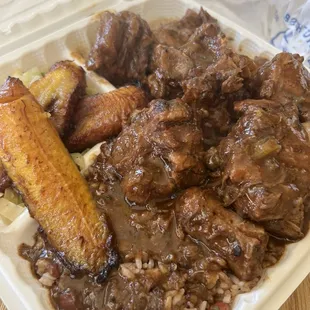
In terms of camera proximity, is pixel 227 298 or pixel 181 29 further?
pixel 181 29

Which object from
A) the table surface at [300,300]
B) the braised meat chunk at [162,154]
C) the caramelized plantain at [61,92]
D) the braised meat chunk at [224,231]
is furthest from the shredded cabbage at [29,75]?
the table surface at [300,300]

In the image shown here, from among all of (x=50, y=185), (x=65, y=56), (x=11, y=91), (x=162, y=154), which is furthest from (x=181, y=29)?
(x=50, y=185)

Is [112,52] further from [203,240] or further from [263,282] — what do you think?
[263,282]

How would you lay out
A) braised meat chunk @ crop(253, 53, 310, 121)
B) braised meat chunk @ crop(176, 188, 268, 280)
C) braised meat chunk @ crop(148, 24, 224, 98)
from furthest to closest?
braised meat chunk @ crop(148, 24, 224, 98)
braised meat chunk @ crop(253, 53, 310, 121)
braised meat chunk @ crop(176, 188, 268, 280)

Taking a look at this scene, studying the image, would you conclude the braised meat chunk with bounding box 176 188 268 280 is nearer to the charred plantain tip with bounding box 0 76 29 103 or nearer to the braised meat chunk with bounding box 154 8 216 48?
the charred plantain tip with bounding box 0 76 29 103

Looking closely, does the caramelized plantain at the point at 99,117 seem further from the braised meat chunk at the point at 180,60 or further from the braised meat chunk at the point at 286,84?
the braised meat chunk at the point at 286,84

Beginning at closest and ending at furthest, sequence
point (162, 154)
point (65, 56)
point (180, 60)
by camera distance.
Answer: point (162, 154) < point (180, 60) < point (65, 56)

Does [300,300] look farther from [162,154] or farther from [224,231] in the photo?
[162,154]

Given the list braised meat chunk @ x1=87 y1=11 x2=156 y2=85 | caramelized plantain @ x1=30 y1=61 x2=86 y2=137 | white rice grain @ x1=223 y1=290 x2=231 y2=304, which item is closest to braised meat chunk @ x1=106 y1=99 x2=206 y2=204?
caramelized plantain @ x1=30 y1=61 x2=86 y2=137
